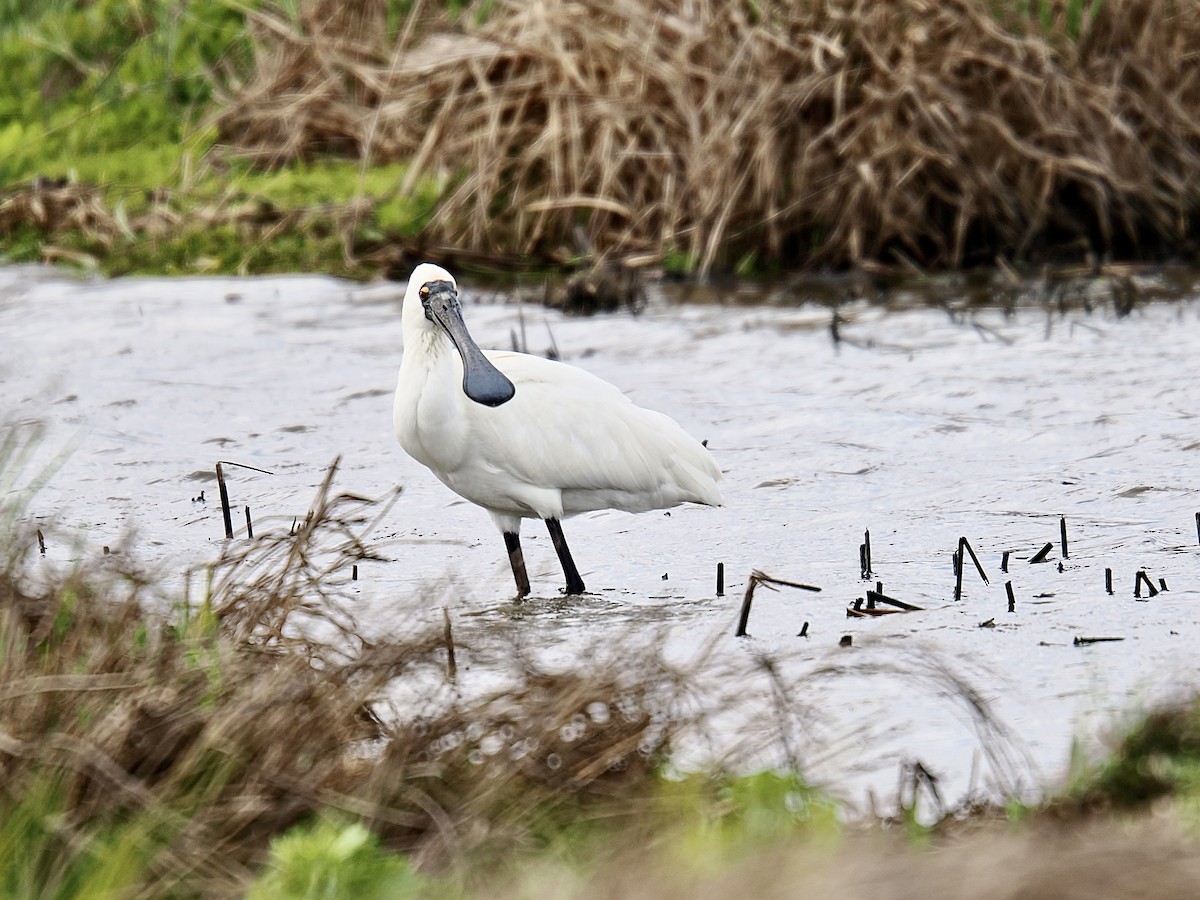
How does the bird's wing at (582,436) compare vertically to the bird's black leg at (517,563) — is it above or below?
above

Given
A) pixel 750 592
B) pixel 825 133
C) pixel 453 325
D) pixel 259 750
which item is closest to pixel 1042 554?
pixel 750 592

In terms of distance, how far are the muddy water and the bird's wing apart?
0.31 m

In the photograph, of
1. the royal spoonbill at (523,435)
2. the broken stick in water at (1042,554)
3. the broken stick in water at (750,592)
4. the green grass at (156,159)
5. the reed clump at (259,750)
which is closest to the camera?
the reed clump at (259,750)

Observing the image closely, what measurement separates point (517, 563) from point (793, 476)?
1666 millimetres

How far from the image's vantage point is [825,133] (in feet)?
36.2

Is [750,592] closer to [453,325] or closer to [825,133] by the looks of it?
[453,325]

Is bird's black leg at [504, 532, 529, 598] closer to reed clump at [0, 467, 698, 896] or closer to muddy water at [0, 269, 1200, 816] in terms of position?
muddy water at [0, 269, 1200, 816]

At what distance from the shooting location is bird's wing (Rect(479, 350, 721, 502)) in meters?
5.75

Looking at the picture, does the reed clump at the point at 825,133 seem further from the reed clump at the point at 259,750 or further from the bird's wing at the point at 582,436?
the reed clump at the point at 259,750

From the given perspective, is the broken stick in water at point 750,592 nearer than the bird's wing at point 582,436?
Yes

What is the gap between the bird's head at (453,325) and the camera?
18.5 feet

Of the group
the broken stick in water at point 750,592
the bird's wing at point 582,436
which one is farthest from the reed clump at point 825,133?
the broken stick in water at point 750,592

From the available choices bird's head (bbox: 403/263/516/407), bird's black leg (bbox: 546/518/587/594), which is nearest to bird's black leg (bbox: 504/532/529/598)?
bird's black leg (bbox: 546/518/587/594)

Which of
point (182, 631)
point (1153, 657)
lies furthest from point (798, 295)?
point (182, 631)
